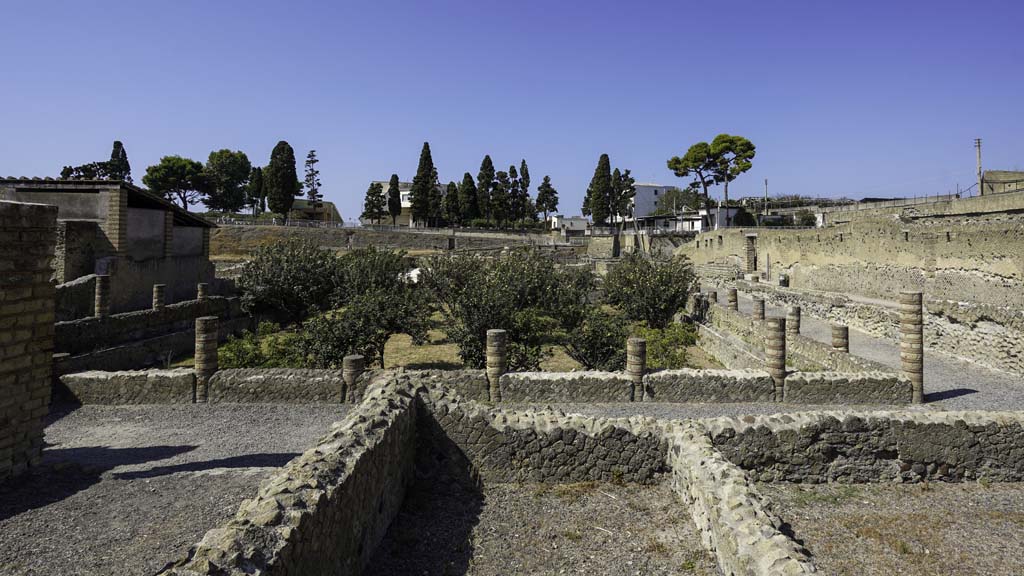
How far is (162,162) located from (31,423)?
220ft

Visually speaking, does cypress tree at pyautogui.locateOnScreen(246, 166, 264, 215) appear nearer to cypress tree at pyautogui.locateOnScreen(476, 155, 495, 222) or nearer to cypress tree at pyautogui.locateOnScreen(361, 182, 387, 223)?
cypress tree at pyautogui.locateOnScreen(361, 182, 387, 223)

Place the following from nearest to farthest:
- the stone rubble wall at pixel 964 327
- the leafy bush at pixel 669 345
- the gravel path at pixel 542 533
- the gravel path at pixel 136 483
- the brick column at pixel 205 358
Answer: the gravel path at pixel 136 483 < the gravel path at pixel 542 533 < the brick column at pixel 205 358 < the stone rubble wall at pixel 964 327 < the leafy bush at pixel 669 345

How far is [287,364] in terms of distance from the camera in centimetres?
1223

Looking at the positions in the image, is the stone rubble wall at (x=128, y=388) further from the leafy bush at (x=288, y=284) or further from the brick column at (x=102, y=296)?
the leafy bush at (x=288, y=284)

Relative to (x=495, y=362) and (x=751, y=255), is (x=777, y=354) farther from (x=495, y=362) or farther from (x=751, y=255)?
(x=751, y=255)

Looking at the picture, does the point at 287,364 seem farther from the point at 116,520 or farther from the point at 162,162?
the point at 162,162

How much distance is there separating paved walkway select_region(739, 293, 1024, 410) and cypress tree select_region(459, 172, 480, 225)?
50.3m

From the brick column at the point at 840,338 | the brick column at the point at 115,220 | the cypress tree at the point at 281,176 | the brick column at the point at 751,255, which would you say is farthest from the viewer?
the cypress tree at the point at 281,176

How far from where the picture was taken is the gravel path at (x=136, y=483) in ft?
14.0

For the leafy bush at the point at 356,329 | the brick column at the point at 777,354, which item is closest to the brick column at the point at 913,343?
the brick column at the point at 777,354

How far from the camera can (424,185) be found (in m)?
58.6

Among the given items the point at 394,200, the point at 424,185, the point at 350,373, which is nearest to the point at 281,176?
the point at 424,185

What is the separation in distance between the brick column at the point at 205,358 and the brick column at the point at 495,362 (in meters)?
4.88

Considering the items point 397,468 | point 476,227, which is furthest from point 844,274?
point 476,227
